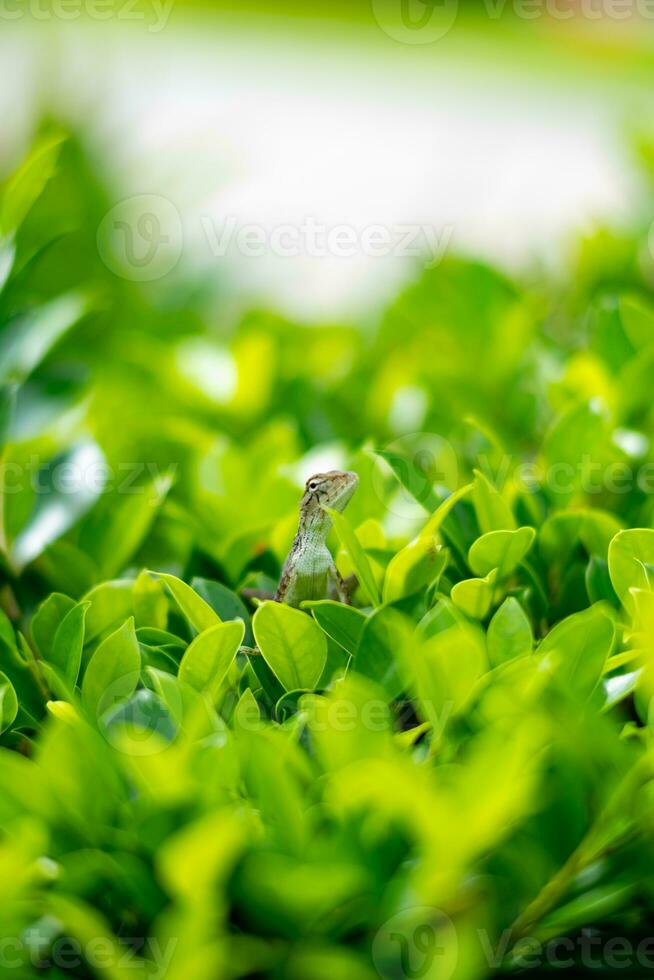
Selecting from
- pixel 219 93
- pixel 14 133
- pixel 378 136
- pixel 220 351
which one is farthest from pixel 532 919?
pixel 219 93

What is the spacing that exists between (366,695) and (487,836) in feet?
0.71

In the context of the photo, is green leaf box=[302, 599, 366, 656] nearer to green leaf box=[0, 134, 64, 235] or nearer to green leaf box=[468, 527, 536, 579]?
green leaf box=[468, 527, 536, 579]

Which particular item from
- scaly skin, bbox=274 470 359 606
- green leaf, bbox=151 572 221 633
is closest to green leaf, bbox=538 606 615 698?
green leaf, bbox=151 572 221 633

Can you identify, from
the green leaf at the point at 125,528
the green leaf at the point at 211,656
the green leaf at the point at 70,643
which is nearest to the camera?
the green leaf at the point at 211,656

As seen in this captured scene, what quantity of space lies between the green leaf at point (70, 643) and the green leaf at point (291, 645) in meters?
0.25

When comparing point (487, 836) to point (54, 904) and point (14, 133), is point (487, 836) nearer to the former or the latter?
point (54, 904)

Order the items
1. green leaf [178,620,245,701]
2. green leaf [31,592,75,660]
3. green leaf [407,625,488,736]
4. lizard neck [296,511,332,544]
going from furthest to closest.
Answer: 1. lizard neck [296,511,332,544]
2. green leaf [31,592,75,660]
3. green leaf [178,620,245,701]
4. green leaf [407,625,488,736]

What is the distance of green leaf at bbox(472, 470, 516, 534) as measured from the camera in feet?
5.30

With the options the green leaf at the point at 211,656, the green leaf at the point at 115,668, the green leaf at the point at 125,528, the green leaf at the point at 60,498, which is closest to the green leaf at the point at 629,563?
the green leaf at the point at 211,656

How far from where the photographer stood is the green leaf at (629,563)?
1.42 m

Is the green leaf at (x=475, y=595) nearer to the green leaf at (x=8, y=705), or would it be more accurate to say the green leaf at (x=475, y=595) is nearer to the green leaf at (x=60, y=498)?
the green leaf at (x=8, y=705)

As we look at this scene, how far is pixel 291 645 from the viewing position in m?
1.42

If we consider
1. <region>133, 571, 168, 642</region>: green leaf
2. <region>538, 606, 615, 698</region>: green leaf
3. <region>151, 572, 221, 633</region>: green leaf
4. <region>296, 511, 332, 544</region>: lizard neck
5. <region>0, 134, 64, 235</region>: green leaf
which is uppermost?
<region>0, 134, 64, 235</region>: green leaf

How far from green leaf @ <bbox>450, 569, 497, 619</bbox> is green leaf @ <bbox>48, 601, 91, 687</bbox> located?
0.53 metres
